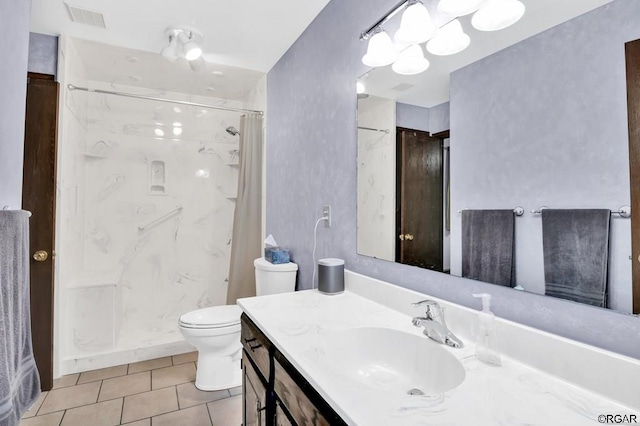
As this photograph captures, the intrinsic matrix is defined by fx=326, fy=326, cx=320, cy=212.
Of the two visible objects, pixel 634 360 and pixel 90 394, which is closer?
pixel 634 360

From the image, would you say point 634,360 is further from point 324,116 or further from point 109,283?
point 109,283

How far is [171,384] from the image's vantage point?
7.56 feet

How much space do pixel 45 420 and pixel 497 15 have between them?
2.92m

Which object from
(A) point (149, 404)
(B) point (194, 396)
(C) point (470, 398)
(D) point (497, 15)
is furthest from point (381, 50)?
(A) point (149, 404)

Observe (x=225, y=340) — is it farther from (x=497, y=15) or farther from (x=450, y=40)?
(x=497, y=15)

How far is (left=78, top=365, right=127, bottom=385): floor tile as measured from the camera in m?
2.37

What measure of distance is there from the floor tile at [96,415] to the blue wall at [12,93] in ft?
4.43

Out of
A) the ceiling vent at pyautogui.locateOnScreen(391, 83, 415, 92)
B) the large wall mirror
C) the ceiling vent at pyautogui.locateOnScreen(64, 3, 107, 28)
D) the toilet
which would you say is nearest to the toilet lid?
the toilet

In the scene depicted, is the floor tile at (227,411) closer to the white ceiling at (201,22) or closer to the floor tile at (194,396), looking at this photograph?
the floor tile at (194,396)

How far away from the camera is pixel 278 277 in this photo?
7.19ft

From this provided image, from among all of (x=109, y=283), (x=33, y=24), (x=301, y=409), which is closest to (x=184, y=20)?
(x=33, y=24)

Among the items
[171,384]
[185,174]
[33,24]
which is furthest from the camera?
[185,174]

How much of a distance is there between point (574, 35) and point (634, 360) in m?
0.78

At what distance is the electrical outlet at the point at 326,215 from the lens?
1.90 metres
